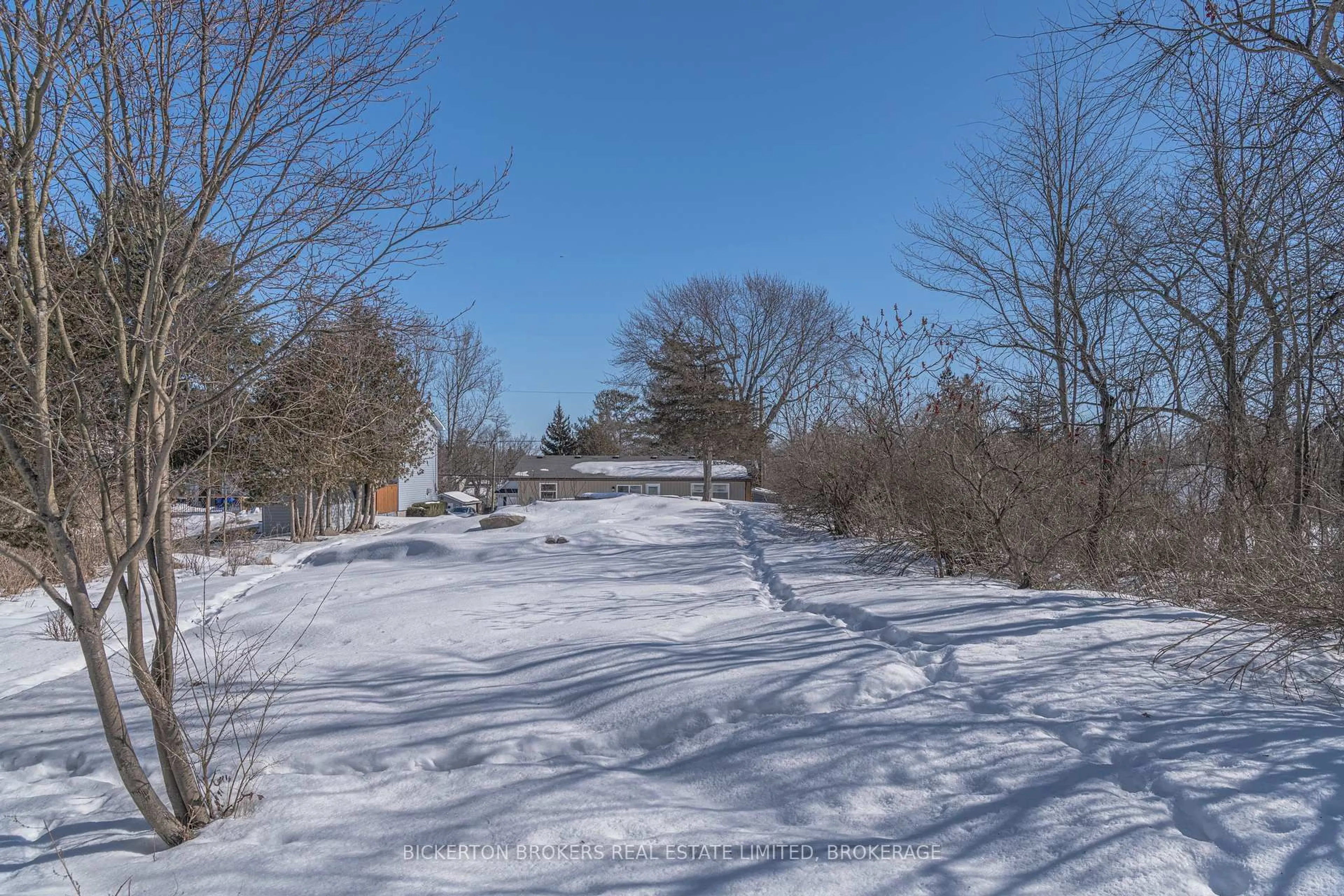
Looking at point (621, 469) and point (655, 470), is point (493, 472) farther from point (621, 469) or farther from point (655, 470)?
point (655, 470)

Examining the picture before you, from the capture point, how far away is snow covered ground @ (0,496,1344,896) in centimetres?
267

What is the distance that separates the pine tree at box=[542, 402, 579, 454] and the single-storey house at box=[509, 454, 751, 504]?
17947 millimetres

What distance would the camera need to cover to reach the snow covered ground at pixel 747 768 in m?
2.67

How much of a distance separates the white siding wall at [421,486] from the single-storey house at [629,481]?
420 centimetres

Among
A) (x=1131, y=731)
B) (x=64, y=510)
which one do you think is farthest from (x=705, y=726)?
(x=64, y=510)

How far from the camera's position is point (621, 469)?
4269 centimetres

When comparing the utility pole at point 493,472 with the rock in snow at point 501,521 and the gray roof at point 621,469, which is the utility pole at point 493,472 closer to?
the gray roof at point 621,469

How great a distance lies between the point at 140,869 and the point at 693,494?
39245mm

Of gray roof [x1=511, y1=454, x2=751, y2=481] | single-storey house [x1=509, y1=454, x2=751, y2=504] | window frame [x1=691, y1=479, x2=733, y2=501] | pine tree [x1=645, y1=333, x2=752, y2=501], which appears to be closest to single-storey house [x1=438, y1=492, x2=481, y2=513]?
single-storey house [x1=509, y1=454, x2=751, y2=504]

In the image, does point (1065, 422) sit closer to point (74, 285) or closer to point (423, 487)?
point (74, 285)

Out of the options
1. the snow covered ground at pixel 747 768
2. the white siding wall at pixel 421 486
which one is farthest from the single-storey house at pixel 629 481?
the snow covered ground at pixel 747 768

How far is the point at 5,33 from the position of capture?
302 centimetres

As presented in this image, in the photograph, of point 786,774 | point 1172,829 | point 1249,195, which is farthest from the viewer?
point 1249,195

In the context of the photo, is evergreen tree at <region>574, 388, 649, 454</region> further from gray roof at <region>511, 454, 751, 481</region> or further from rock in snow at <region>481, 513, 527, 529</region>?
rock in snow at <region>481, 513, 527, 529</region>
